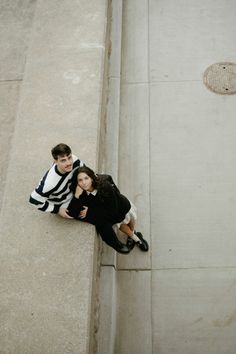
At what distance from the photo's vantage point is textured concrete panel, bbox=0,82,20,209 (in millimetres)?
4784

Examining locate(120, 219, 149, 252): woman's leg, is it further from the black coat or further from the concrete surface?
the black coat

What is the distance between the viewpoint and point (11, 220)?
4.05 meters

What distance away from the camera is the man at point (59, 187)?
312cm

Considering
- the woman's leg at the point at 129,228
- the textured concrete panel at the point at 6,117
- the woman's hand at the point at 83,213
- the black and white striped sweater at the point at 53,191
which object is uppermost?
the textured concrete panel at the point at 6,117

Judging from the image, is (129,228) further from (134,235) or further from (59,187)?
(59,187)

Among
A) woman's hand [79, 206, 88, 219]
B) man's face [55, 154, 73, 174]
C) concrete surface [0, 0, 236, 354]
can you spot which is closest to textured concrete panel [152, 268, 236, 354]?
concrete surface [0, 0, 236, 354]

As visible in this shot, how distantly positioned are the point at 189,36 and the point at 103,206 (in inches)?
159

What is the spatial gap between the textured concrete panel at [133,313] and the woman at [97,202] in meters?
0.81

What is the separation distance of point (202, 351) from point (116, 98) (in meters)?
3.75

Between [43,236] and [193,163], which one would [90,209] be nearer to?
[43,236]

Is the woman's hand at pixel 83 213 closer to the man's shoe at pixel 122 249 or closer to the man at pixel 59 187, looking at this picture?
the man at pixel 59 187

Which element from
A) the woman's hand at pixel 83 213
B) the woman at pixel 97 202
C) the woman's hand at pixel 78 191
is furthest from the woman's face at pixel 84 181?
the woman's hand at pixel 83 213

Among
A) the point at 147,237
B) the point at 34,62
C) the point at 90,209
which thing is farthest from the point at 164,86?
the point at 90,209

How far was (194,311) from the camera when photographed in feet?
13.2
